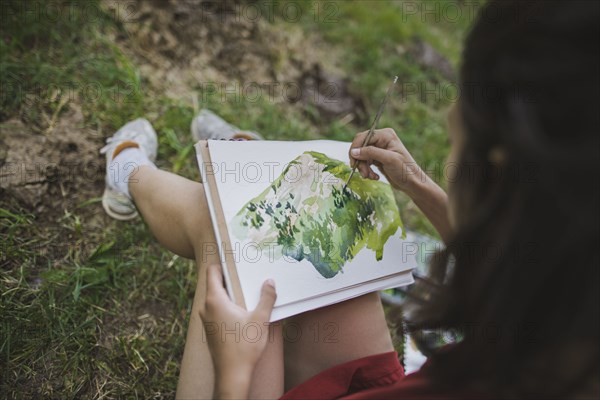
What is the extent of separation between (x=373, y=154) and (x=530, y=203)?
511mm

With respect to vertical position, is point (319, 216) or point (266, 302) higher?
point (319, 216)

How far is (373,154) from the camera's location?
0.98 meters

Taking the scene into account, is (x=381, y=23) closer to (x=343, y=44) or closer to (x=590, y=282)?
(x=343, y=44)

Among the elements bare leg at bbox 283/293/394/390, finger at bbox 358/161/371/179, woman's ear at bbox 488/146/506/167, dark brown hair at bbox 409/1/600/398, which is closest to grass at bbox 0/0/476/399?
bare leg at bbox 283/293/394/390

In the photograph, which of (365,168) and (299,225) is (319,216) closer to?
(299,225)

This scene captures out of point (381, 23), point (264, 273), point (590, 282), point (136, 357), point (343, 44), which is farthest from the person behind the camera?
point (381, 23)

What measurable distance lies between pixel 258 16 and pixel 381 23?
30.6 inches

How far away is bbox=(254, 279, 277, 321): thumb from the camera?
0.74m

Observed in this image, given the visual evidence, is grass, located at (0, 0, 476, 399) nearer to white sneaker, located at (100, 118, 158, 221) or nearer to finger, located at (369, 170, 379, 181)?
white sneaker, located at (100, 118, 158, 221)

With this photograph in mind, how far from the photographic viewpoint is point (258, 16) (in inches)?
73.4

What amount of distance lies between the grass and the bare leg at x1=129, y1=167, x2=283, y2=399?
0.24 m

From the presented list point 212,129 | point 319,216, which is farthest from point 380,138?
point 212,129

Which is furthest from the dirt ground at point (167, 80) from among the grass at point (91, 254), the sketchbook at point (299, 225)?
the sketchbook at point (299, 225)

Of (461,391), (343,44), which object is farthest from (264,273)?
(343,44)
